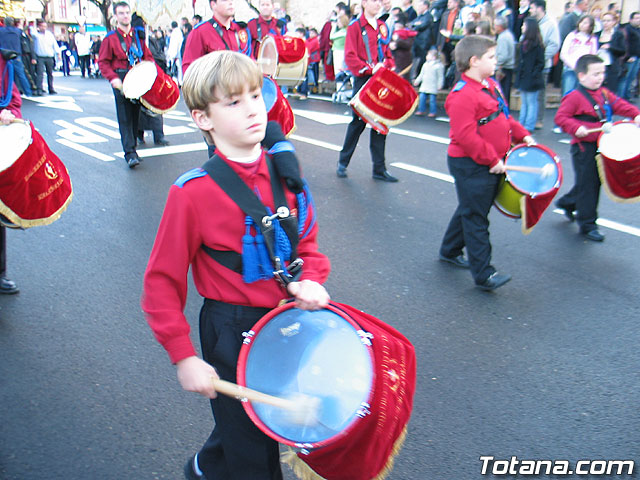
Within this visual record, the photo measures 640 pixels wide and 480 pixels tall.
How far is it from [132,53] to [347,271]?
4774 millimetres

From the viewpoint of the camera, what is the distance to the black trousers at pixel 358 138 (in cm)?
743

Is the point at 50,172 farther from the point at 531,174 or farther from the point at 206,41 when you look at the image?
the point at 531,174

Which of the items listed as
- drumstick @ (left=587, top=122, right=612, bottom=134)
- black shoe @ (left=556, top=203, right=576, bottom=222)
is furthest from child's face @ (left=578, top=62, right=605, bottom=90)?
black shoe @ (left=556, top=203, right=576, bottom=222)

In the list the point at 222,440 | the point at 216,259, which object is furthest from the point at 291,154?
the point at 222,440

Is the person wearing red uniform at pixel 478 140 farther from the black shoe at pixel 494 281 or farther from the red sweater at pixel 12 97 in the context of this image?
the red sweater at pixel 12 97

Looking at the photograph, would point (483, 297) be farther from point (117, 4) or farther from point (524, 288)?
point (117, 4)

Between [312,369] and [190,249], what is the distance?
1.71 ft

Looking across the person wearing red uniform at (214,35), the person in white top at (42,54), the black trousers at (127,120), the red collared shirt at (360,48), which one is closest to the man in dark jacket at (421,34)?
the red collared shirt at (360,48)

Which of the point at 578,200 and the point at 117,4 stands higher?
the point at 117,4

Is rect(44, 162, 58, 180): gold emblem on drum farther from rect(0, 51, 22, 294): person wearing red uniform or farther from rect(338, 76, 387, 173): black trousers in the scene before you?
rect(338, 76, 387, 173): black trousers

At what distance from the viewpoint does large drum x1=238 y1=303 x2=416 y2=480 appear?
1.74 metres

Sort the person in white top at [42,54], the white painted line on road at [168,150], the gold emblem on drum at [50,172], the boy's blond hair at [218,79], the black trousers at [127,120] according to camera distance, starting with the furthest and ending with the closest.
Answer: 1. the person in white top at [42,54]
2. the white painted line on road at [168,150]
3. the black trousers at [127,120]
4. the gold emblem on drum at [50,172]
5. the boy's blond hair at [218,79]

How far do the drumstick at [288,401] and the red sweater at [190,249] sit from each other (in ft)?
0.73

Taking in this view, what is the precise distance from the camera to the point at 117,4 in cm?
798
